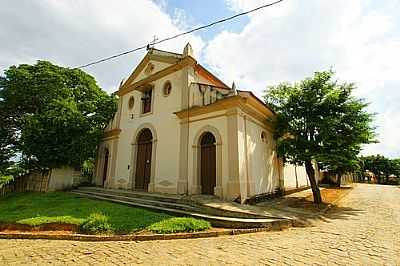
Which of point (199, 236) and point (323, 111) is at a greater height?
point (323, 111)

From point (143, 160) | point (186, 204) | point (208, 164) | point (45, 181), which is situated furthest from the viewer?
point (45, 181)

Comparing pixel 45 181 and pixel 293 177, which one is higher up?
pixel 293 177

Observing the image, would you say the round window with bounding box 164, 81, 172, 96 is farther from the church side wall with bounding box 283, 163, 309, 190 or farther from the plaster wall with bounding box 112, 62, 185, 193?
the church side wall with bounding box 283, 163, 309, 190

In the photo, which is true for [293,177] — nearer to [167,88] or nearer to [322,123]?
[322,123]

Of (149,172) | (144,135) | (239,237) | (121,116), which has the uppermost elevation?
(121,116)

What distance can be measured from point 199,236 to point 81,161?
12.5 m

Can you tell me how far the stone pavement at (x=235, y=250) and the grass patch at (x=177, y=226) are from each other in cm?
60

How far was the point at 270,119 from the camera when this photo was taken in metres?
13.1

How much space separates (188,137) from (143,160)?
3.98 m

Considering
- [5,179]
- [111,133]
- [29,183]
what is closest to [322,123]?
[111,133]

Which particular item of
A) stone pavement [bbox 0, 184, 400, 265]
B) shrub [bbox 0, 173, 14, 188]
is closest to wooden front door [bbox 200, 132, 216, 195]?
stone pavement [bbox 0, 184, 400, 265]

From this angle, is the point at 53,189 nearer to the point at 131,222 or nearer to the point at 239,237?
the point at 131,222

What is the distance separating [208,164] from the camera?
11.1 meters

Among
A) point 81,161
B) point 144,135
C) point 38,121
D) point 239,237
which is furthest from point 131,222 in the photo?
point 38,121
